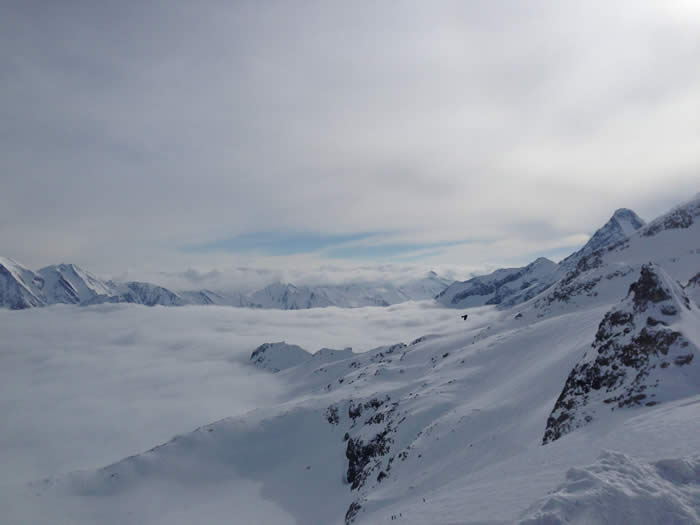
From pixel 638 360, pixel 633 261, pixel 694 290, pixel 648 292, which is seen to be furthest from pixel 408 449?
pixel 633 261

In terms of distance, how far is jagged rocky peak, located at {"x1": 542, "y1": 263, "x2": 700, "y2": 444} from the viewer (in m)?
20.7

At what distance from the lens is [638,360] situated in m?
23.1

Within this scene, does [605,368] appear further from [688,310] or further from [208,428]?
[208,428]

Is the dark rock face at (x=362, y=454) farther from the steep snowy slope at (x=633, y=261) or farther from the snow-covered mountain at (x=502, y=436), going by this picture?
the steep snowy slope at (x=633, y=261)

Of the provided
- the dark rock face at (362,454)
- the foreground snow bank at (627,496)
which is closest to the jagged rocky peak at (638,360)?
the foreground snow bank at (627,496)

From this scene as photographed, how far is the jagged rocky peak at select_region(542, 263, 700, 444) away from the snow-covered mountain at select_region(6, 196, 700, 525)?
0.32 ft

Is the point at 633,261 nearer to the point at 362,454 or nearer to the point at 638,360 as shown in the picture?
the point at 362,454

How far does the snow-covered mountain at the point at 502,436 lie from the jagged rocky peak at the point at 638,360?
0.32 ft

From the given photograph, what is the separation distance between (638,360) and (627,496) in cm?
1626

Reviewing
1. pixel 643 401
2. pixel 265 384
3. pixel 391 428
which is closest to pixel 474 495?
pixel 643 401

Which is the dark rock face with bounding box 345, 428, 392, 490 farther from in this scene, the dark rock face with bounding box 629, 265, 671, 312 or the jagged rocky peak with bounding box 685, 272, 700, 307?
the jagged rocky peak with bounding box 685, 272, 700, 307

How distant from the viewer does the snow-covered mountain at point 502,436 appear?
12430 millimetres

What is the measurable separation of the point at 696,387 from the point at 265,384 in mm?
197648

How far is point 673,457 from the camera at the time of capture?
1214cm
